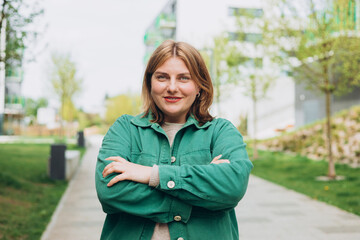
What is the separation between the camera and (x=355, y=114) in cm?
1536

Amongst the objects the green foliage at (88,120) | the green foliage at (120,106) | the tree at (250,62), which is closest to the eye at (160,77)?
the tree at (250,62)

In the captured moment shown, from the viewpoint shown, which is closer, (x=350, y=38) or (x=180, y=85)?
(x=180, y=85)

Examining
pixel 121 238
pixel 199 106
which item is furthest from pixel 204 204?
pixel 199 106

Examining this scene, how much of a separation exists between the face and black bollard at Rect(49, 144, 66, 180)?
8.21 meters

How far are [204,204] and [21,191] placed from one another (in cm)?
721

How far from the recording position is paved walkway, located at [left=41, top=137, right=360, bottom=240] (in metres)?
5.27

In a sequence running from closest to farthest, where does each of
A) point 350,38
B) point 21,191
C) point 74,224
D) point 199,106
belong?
point 199,106
point 74,224
point 21,191
point 350,38

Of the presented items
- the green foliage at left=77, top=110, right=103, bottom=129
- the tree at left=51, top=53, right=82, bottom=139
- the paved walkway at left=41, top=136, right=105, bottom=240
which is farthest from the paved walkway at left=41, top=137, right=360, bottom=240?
the green foliage at left=77, top=110, right=103, bottom=129

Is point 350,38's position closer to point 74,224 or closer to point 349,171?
point 349,171

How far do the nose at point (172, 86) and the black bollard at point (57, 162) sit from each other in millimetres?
8263

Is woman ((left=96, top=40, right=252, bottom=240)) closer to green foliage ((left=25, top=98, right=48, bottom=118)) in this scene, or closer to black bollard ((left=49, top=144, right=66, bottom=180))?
black bollard ((left=49, top=144, right=66, bottom=180))

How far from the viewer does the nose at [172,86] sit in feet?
6.39

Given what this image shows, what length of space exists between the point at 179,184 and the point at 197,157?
23 centimetres

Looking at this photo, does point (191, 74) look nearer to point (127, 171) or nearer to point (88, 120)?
point (127, 171)
